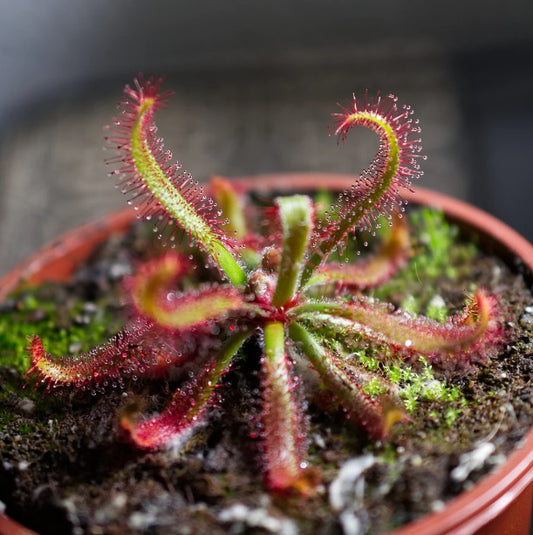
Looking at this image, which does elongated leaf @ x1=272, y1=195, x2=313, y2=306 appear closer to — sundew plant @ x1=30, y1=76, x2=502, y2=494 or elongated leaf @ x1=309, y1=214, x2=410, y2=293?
sundew plant @ x1=30, y1=76, x2=502, y2=494

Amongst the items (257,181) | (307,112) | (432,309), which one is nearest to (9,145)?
(307,112)

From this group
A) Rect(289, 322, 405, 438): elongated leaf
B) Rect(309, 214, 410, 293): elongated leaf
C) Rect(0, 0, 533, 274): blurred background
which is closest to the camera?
Rect(289, 322, 405, 438): elongated leaf

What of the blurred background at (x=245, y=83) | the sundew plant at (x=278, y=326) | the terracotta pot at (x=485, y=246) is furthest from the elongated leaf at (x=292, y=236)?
the blurred background at (x=245, y=83)

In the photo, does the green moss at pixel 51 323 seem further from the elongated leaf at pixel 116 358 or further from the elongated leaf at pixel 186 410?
the elongated leaf at pixel 186 410

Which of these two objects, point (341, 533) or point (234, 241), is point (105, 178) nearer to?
point (234, 241)

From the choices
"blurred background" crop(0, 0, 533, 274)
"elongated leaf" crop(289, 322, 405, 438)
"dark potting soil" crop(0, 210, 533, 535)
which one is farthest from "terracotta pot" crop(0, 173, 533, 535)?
"blurred background" crop(0, 0, 533, 274)

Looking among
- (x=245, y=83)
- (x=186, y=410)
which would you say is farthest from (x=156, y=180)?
(x=245, y=83)

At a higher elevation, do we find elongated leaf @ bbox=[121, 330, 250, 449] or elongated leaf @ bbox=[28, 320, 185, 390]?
elongated leaf @ bbox=[28, 320, 185, 390]
